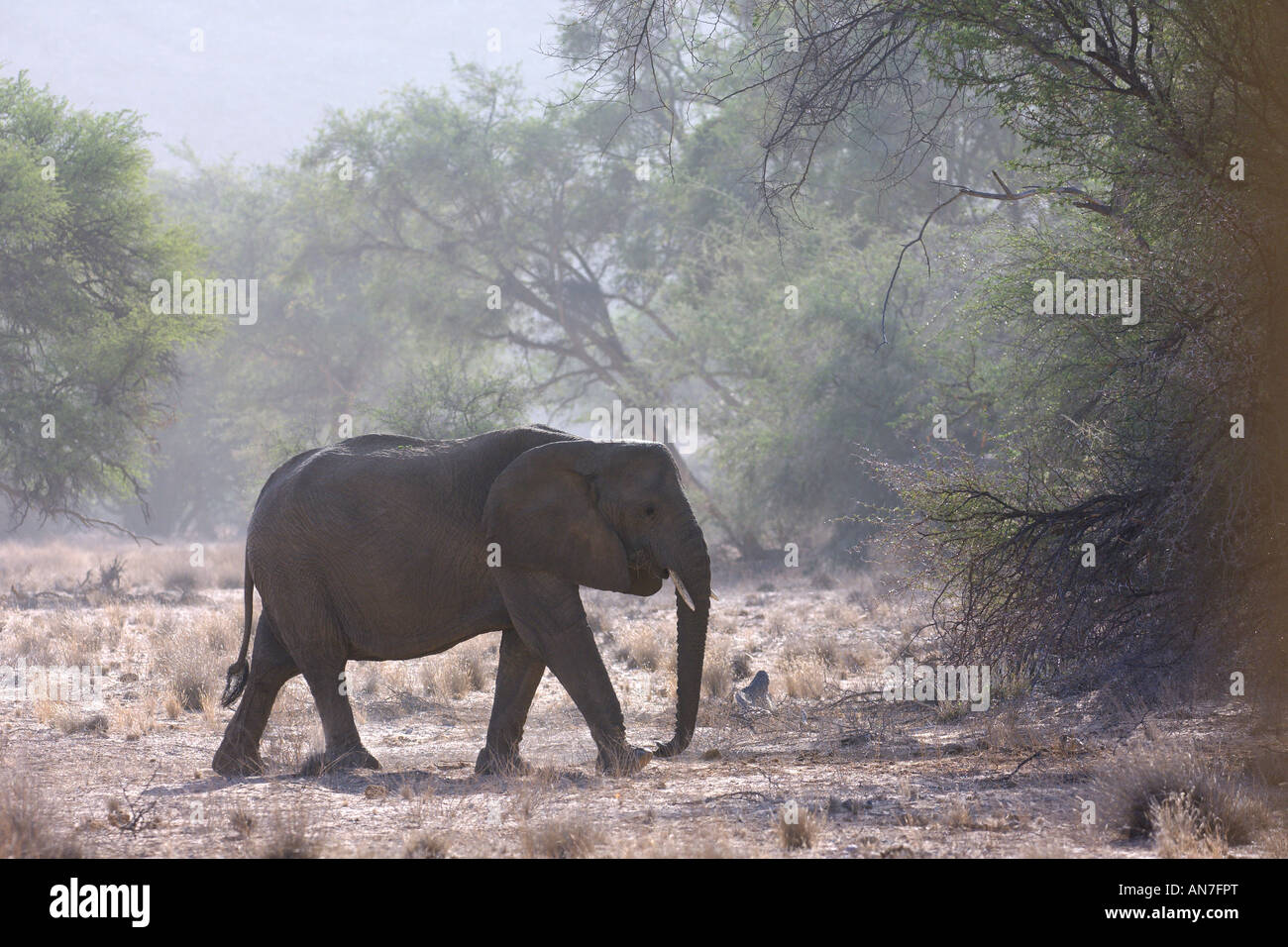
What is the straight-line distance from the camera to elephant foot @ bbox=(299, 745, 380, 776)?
852cm

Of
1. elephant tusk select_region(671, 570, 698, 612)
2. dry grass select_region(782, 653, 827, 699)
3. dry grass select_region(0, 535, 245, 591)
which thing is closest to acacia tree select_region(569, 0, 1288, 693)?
elephant tusk select_region(671, 570, 698, 612)

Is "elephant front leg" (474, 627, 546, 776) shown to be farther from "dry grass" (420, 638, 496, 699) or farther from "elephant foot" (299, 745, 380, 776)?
"dry grass" (420, 638, 496, 699)

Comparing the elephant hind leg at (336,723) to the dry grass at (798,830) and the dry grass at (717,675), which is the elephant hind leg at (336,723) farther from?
the dry grass at (717,675)

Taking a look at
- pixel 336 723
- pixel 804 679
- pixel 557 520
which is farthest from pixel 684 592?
pixel 804 679

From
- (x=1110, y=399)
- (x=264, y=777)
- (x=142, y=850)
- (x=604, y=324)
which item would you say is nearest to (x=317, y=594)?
(x=264, y=777)

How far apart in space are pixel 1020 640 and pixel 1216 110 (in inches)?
139

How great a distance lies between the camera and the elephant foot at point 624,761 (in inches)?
312

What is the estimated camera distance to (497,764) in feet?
27.9

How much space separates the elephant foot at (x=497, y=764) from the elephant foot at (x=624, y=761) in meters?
0.50

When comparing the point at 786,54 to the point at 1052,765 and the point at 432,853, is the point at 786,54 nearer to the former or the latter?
the point at 1052,765

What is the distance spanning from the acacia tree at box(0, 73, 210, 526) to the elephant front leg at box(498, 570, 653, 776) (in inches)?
669

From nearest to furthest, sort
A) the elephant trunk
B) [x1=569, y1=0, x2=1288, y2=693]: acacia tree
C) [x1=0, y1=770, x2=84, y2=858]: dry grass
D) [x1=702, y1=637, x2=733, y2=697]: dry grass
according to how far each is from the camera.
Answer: [x1=0, y1=770, x2=84, y2=858]: dry grass < [x1=569, y1=0, x2=1288, y2=693]: acacia tree < the elephant trunk < [x1=702, y1=637, x2=733, y2=697]: dry grass

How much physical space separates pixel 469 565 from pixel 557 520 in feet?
2.67

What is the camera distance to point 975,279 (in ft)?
57.9
